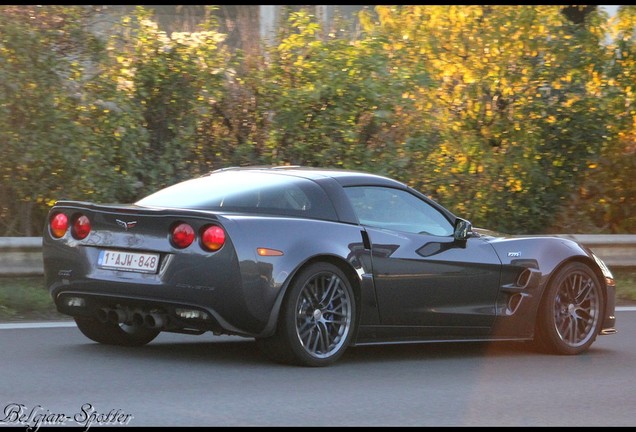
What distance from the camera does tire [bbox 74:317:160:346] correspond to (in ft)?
28.9

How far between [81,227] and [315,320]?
1.63 metres

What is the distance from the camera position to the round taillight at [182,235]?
7.84m

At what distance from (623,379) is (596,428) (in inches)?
77.8

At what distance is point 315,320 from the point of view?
26.6ft

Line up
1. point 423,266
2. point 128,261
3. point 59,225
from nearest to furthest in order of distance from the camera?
1. point 128,261
2. point 59,225
3. point 423,266

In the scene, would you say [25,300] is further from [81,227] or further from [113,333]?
[81,227]

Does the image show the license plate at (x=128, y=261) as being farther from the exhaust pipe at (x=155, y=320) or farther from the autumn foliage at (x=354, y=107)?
the autumn foliage at (x=354, y=107)

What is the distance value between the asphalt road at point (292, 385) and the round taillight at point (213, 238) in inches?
30.5

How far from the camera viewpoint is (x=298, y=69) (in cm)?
1542

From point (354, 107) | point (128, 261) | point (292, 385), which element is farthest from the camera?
point (354, 107)

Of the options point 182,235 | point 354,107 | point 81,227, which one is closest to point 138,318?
point 182,235

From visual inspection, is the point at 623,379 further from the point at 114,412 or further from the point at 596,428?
the point at 114,412

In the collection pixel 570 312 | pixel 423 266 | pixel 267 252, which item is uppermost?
pixel 267 252

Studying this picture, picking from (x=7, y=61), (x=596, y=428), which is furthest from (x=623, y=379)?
(x=7, y=61)
